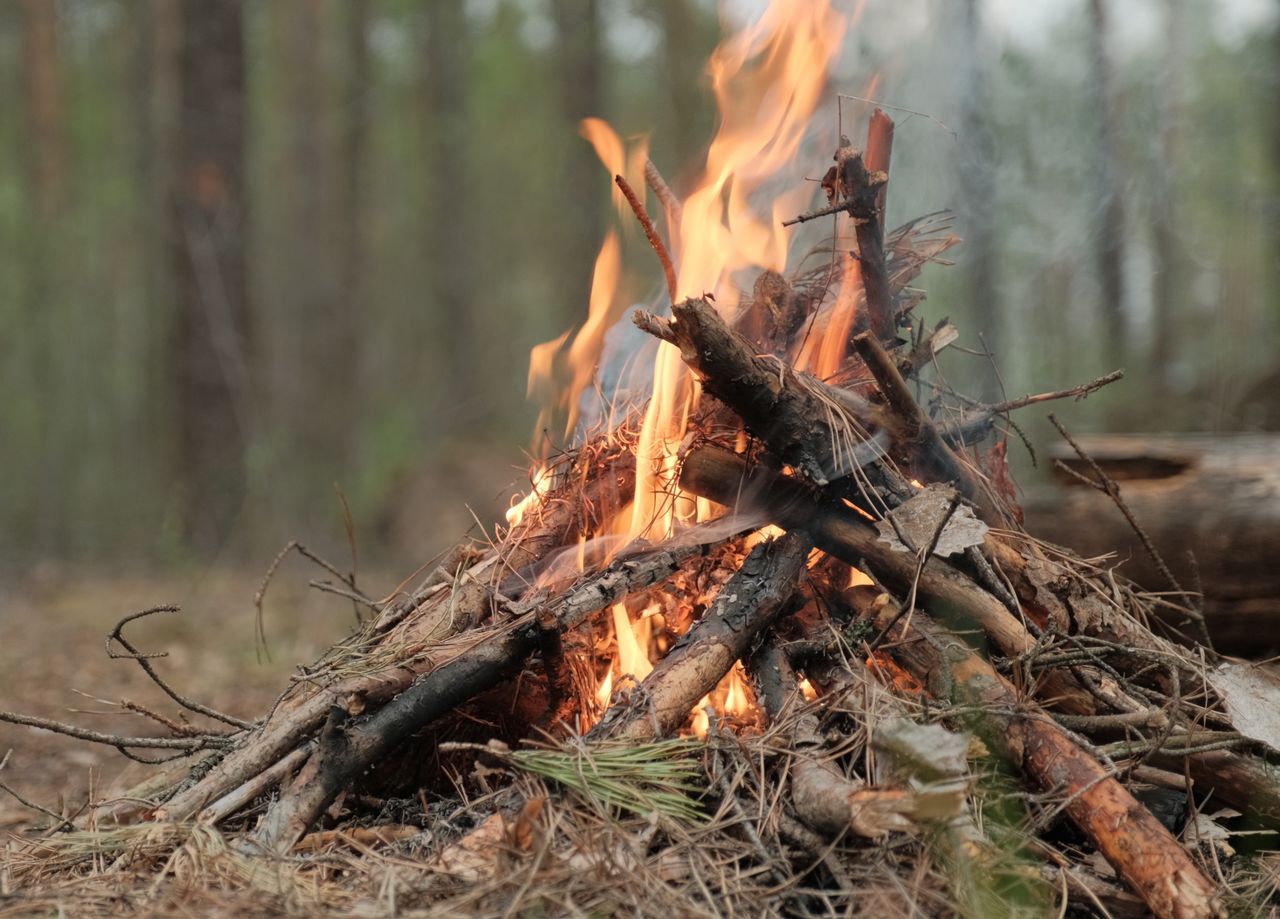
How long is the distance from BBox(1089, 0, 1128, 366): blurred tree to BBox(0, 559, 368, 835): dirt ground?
14.0 m

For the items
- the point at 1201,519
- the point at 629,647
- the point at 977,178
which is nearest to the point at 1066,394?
the point at 629,647

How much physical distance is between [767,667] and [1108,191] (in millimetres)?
18206

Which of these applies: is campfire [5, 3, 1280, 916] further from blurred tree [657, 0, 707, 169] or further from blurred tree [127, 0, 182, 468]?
Answer: blurred tree [127, 0, 182, 468]

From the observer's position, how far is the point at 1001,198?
1491cm

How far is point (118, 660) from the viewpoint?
20.5 feet

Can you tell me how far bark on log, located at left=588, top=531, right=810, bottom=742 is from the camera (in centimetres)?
245

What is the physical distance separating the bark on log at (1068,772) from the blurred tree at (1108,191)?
15.9 meters

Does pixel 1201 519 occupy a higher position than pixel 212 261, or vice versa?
pixel 212 261

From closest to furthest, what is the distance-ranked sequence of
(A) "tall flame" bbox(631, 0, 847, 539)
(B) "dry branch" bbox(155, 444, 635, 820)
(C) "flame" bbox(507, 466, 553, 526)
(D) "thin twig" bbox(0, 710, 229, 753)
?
(B) "dry branch" bbox(155, 444, 635, 820) → (D) "thin twig" bbox(0, 710, 229, 753) → (C) "flame" bbox(507, 466, 553, 526) → (A) "tall flame" bbox(631, 0, 847, 539)

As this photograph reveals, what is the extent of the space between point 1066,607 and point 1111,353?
52.9ft

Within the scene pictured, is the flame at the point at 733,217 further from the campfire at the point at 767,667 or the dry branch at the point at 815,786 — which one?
the dry branch at the point at 815,786

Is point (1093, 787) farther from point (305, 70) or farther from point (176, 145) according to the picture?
point (305, 70)

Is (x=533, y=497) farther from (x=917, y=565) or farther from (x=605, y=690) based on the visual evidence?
(x=917, y=565)

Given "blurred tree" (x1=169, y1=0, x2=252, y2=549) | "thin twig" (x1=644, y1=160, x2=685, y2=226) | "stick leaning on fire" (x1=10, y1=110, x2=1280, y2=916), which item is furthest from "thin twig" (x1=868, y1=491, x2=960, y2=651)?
"blurred tree" (x1=169, y1=0, x2=252, y2=549)
